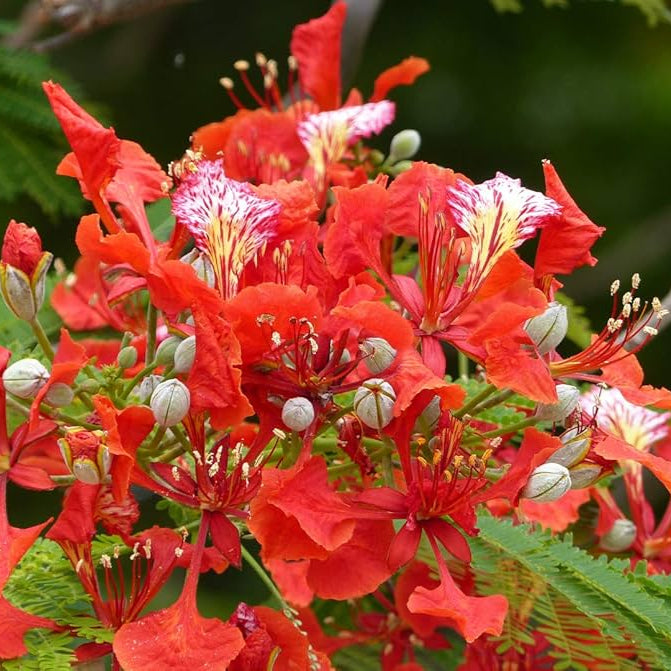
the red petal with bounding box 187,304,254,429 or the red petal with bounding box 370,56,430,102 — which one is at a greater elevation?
the red petal with bounding box 187,304,254,429

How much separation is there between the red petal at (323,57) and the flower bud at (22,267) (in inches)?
43.1

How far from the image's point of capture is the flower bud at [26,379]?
1705 mm

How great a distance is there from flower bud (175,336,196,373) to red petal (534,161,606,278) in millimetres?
504

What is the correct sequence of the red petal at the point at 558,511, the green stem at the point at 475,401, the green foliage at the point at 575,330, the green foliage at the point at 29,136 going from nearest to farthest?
the green stem at the point at 475,401, the red petal at the point at 558,511, the green foliage at the point at 575,330, the green foliage at the point at 29,136

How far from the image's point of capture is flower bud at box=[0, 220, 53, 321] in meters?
1.77

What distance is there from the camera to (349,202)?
1.84m

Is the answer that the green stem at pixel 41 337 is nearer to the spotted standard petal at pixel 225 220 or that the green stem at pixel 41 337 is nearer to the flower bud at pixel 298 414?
the spotted standard petal at pixel 225 220

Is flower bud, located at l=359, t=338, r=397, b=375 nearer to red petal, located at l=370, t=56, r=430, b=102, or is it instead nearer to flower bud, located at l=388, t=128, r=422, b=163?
flower bud, located at l=388, t=128, r=422, b=163

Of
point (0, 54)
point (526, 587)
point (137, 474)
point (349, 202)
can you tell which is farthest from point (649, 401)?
point (0, 54)

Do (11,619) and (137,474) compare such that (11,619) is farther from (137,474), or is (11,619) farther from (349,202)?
(349,202)

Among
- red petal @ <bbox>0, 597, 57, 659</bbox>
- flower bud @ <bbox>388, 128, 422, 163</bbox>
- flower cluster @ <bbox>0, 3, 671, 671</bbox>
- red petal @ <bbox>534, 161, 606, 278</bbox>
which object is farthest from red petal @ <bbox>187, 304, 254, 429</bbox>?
flower bud @ <bbox>388, 128, 422, 163</bbox>

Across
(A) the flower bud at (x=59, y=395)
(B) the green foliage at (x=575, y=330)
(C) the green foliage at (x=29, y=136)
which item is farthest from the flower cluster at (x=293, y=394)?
(C) the green foliage at (x=29, y=136)

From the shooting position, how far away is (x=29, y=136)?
120 inches

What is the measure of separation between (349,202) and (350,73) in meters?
1.41
